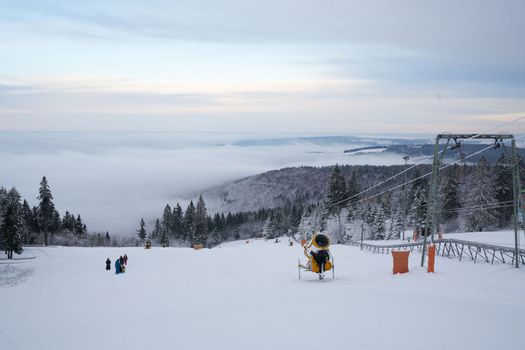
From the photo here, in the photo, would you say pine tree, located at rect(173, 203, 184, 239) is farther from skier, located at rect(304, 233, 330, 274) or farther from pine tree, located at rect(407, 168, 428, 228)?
skier, located at rect(304, 233, 330, 274)

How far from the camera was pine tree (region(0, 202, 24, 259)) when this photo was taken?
53.8 m

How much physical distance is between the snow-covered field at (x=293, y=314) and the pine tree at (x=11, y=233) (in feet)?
130

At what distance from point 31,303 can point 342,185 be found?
62.0 m

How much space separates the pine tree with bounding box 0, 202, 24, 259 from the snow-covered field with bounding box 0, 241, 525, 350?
39.5m

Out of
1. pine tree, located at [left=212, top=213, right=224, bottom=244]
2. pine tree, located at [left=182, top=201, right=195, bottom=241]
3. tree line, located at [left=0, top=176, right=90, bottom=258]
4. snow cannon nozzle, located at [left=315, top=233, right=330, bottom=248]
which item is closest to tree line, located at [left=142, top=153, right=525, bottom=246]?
pine tree, located at [left=182, top=201, right=195, bottom=241]

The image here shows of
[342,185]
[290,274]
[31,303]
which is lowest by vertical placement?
[31,303]

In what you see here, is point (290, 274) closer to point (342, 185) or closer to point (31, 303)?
point (31, 303)

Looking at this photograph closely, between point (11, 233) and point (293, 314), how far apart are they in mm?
55819

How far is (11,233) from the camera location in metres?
54.2

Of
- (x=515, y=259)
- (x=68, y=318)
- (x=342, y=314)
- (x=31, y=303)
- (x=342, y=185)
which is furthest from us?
(x=342, y=185)

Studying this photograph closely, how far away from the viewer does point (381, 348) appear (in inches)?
335

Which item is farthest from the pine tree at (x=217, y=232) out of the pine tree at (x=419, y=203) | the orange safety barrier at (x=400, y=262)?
the orange safety barrier at (x=400, y=262)

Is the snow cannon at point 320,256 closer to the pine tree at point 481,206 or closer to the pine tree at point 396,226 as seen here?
the pine tree at point 481,206

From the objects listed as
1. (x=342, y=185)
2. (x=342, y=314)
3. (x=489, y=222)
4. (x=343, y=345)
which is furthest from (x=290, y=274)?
(x=342, y=185)
